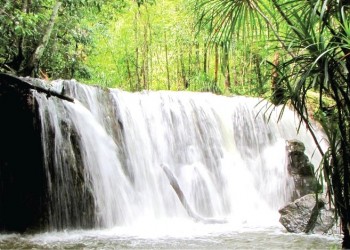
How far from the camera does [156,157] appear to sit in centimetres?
948

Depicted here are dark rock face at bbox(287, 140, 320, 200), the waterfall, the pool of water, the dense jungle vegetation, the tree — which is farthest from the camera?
dark rock face at bbox(287, 140, 320, 200)

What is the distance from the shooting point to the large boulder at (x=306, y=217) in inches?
240

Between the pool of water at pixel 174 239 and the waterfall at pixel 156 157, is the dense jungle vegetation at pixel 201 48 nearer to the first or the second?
the waterfall at pixel 156 157

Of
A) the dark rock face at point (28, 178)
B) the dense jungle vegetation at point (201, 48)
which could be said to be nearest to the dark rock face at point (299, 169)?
the dense jungle vegetation at point (201, 48)

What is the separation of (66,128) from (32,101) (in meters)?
0.75

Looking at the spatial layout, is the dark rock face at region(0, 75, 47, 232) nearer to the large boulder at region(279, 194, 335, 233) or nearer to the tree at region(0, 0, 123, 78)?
the tree at region(0, 0, 123, 78)

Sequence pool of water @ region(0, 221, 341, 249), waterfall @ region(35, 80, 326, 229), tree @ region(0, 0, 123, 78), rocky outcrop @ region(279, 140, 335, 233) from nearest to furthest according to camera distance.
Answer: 1. pool of water @ region(0, 221, 341, 249)
2. rocky outcrop @ region(279, 140, 335, 233)
3. tree @ region(0, 0, 123, 78)
4. waterfall @ region(35, 80, 326, 229)

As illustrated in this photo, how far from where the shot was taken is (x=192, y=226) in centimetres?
729

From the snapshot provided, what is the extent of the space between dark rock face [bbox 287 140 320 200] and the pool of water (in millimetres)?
2883

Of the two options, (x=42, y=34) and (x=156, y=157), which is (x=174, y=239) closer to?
(x=156, y=157)

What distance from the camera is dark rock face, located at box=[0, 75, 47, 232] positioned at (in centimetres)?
659

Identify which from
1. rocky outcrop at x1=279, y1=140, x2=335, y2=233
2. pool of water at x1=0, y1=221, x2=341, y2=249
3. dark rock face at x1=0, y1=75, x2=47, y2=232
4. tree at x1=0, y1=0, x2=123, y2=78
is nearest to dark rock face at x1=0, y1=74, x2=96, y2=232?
dark rock face at x1=0, y1=75, x2=47, y2=232

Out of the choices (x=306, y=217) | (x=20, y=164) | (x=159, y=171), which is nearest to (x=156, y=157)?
(x=159, y=171)

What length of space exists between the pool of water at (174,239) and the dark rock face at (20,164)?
1.26 feet
